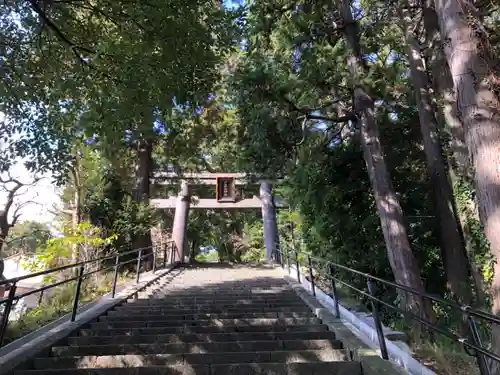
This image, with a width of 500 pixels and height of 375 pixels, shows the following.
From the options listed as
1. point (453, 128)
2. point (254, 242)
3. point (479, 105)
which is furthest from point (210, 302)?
point (254, 242)

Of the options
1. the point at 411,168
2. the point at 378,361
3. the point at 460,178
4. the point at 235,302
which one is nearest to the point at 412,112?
the point at 411,168

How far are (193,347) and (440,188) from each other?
21.1 ft

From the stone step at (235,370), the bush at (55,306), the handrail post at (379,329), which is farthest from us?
the bush at (55,306)

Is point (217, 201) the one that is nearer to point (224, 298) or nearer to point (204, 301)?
point (224, 298)

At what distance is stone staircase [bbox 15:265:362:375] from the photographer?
10.3ft

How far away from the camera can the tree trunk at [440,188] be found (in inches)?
293

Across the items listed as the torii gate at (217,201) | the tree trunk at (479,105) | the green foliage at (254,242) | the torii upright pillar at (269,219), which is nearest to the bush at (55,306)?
the tree trunk at (479,105)

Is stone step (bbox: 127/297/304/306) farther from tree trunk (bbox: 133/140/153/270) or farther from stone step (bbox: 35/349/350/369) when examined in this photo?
tree trunk (bbox: 133/140/153/270)

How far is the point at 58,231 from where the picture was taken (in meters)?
11.7

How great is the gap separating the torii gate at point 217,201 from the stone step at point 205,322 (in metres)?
11.8

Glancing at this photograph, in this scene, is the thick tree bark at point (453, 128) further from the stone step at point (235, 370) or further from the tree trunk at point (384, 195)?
the stone step at point (235, 370)

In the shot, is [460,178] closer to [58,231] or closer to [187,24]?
[187,24]

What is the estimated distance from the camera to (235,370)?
10.3 ft

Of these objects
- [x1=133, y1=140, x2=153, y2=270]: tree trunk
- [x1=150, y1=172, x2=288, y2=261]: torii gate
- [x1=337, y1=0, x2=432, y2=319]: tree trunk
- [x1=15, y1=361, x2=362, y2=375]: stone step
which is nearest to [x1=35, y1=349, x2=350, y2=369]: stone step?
[x1=15, y1=361, x2=362, y2=375]: stone step
